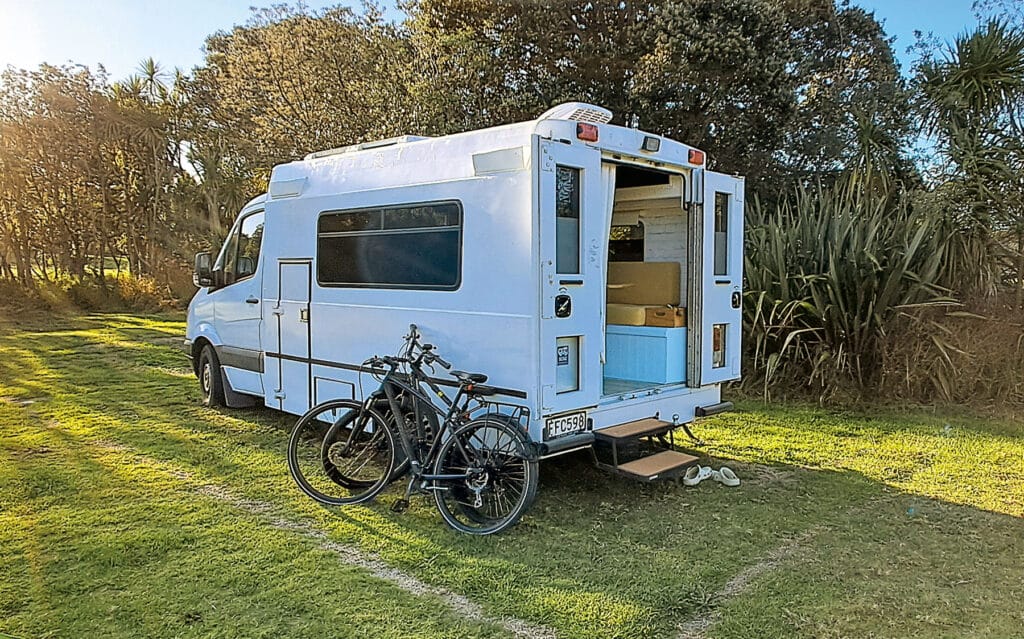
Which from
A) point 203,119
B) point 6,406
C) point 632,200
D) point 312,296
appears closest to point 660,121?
point 632,200

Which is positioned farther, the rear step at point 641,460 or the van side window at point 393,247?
the van side window at point 393,247

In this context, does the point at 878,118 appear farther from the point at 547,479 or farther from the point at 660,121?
the point at 547,479

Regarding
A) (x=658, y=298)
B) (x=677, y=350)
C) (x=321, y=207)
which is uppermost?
(x=321, y=207)

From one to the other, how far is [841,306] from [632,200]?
10.8 feet

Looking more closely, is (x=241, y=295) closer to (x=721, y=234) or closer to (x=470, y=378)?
(x=470, y=378)

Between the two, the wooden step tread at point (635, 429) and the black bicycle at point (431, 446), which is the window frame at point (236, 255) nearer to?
the black bicycle at point (431, 446)

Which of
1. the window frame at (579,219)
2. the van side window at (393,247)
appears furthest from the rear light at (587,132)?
the van side window at (393,247)

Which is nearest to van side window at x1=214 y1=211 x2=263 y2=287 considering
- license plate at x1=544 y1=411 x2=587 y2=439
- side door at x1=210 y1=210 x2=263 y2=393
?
side door at x1=210 y1=210 x2=263 y2=393

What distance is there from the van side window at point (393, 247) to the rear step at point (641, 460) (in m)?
1.42

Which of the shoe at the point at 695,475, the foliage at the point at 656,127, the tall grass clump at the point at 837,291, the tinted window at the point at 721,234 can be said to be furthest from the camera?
the foliage at the point at 656,127

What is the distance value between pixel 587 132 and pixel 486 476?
222 centimetres

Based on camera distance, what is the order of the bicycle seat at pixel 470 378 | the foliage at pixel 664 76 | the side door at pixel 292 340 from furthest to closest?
the foliage at pixel 664 76 → the side door at pixel 292 340 → the bicycle seat at pixel 470 378

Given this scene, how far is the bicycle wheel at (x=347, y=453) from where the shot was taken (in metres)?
5.11

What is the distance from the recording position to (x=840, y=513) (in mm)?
5094
